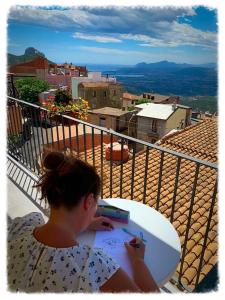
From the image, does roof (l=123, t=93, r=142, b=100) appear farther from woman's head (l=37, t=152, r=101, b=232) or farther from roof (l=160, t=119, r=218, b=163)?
woman's head (l=37, t=152, r=101, b=232)

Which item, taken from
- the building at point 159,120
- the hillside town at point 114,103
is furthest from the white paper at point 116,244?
the building at point 159,120

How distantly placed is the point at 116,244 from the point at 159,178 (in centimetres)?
76

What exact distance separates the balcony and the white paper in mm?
352

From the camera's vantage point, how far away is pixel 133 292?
116cm

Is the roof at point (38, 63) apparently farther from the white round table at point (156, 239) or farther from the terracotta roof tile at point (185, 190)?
the white round table at point (156, 239)

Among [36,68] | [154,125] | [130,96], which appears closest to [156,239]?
[154,125]

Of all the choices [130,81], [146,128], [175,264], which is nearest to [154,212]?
[175,264]

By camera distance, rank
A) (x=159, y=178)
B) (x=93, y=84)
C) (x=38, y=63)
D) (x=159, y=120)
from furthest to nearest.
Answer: (x=38, y=63) < (x=93, y=84) < (x=159, y=120) < (x=159, y=178)

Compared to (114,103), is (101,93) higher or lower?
higher

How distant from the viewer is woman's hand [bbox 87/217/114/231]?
5.09 feet

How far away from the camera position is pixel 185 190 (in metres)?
7.85

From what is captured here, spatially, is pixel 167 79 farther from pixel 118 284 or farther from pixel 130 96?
pixel 118 284
